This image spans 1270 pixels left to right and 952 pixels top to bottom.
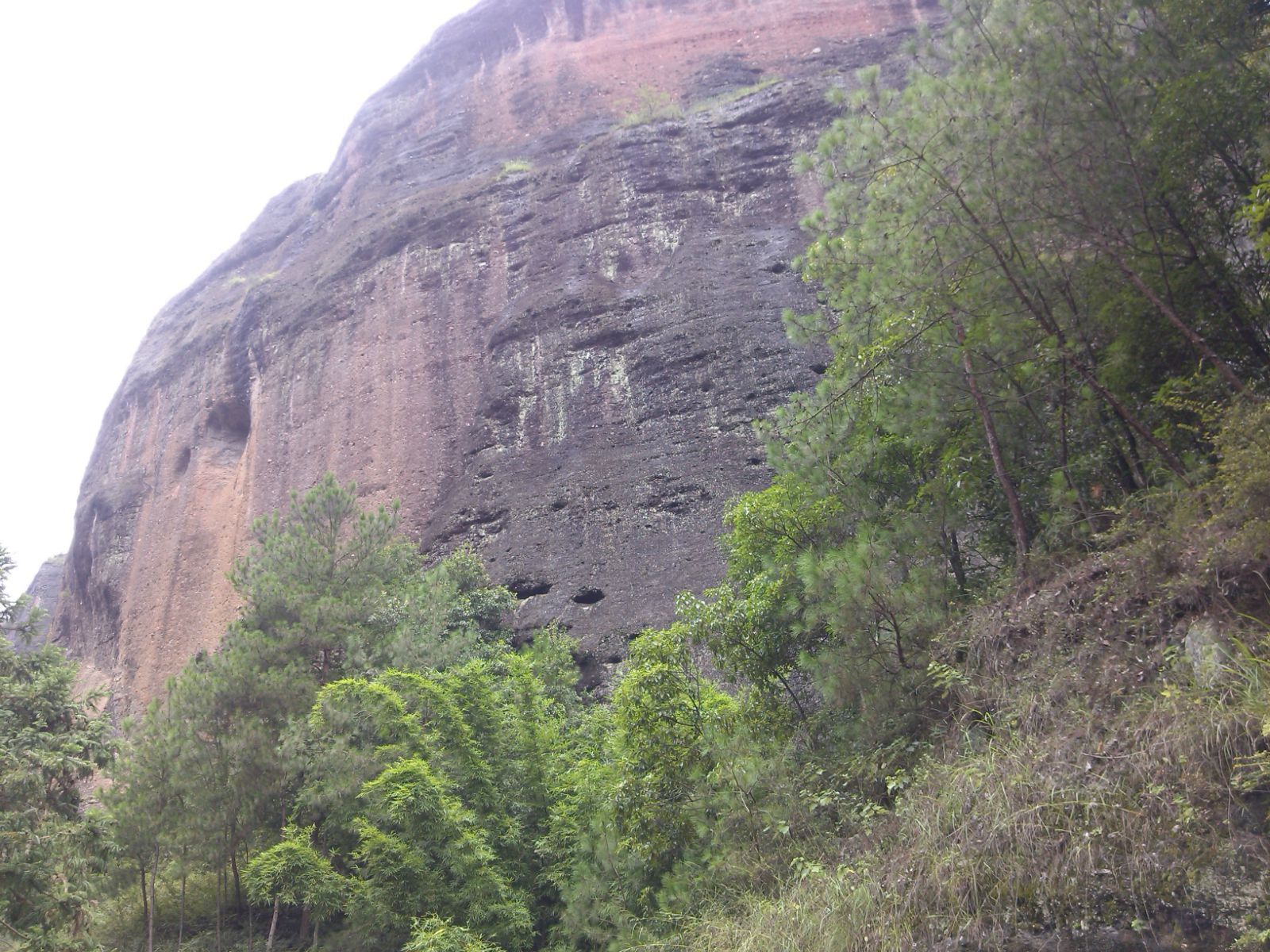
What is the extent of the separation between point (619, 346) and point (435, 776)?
44.6ft

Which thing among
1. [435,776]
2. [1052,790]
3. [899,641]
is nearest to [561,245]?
[435,776]

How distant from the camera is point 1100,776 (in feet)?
15.9

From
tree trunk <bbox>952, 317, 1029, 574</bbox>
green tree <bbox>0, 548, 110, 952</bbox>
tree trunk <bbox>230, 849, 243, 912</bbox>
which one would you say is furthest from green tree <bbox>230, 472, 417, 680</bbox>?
tree trunk <bbox>952, 317, 1029, 574</bbox>

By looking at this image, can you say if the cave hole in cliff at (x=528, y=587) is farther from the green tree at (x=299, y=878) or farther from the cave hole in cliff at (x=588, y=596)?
the green tree at (x=299, y=878)

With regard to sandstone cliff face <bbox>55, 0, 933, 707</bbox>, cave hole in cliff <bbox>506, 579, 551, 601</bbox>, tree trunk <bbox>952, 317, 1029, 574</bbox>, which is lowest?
cave hole in cliff <bbox>506, 579, 551, 601</bbox>

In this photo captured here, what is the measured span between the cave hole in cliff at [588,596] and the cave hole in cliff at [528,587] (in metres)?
0.80

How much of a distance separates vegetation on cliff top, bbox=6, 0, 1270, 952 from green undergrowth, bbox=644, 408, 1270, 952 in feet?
0.07

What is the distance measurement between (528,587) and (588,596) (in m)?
1.54

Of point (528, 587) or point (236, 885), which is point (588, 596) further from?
point (236, 885)

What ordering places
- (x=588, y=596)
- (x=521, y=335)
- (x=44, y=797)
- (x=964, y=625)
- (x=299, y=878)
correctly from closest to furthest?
(x=964, y=625), (x=299, y=878), (x=44, y=797), (x=588, y=596), (x=521, y=335)

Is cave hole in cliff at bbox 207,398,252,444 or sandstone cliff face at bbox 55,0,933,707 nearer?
sandstone cliff face at bbox 55,0,933,707

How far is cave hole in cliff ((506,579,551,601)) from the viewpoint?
1948cm

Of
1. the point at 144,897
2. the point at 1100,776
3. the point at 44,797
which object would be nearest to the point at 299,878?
the point at 44,797

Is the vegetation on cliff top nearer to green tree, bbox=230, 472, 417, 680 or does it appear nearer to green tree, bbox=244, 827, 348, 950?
green tree, bbox=244, 827, 348, 950
